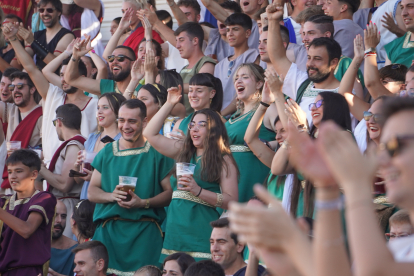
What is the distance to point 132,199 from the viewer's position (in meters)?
5.21

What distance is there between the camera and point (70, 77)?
757 cm

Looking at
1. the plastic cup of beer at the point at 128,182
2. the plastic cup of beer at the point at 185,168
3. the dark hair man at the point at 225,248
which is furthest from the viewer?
the plastic cup of beer at the point at 128,182

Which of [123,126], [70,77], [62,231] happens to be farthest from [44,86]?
[123,126]

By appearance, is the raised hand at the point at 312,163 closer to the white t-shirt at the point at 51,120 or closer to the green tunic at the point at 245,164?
the green tunic at the point at 245,164

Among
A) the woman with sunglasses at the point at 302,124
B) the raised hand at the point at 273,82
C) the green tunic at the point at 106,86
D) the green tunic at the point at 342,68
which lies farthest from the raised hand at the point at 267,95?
the green tunic at the point at 106,86

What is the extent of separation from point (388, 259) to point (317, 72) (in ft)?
13.1

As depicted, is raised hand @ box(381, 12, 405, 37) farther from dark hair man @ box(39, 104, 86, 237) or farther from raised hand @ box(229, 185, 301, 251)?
raised hand @ box(229, 185, 301, 251)

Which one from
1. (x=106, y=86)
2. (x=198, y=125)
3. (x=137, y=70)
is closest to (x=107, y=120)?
(x=137, y=70)

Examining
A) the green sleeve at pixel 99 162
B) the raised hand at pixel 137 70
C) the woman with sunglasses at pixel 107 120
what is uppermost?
the raised hand at pixel 137 70

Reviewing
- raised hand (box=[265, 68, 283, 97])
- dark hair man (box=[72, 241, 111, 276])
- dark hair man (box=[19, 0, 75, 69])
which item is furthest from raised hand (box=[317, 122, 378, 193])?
dark hair man (box=[19, 0, 75, 69])

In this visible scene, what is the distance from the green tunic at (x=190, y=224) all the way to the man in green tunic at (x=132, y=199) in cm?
35

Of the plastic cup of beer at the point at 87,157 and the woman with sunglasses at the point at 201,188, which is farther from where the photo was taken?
the plastic cup of beer at the point at 87,157

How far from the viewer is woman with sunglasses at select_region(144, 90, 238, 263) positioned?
4.87 metres

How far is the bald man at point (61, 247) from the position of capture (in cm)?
611
